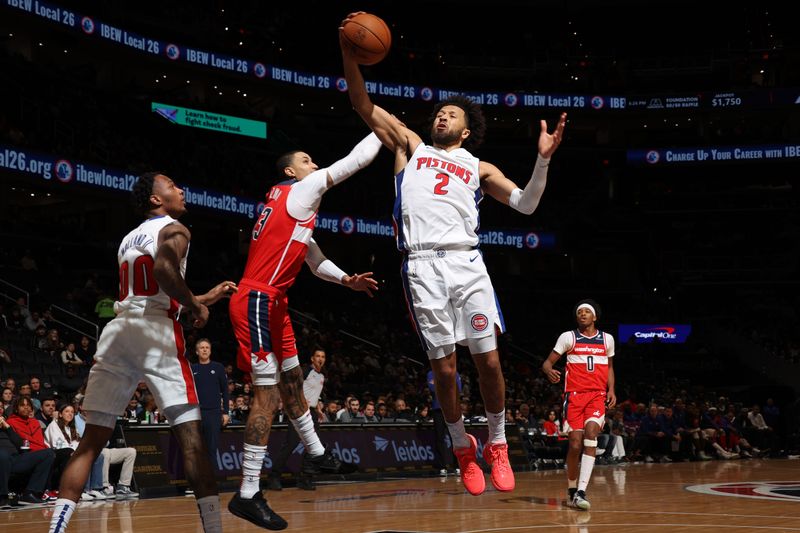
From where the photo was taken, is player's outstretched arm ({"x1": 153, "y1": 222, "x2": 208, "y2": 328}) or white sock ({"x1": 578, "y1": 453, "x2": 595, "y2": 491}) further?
white sock ({"x1": 578, "y1": 453, "x2": 595, "y2": 491})

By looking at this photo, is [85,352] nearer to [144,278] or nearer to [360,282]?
[360,282]

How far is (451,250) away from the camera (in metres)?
5.86

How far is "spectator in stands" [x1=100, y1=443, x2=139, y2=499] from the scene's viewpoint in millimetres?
11469

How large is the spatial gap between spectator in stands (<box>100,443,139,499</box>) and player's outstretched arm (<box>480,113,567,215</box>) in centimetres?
719

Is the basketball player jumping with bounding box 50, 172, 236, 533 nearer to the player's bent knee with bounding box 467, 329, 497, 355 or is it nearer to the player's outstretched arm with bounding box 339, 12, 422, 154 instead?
the player's outstretched arm with bounding box 339, 12, 422, 154

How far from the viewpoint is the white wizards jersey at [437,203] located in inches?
232

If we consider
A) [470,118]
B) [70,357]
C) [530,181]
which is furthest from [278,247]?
[70,357]

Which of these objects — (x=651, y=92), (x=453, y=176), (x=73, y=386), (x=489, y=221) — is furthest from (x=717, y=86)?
(x=453, y=176)

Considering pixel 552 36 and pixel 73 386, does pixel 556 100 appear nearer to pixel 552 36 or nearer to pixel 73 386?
pixel 552 36

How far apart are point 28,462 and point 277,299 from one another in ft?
20.0

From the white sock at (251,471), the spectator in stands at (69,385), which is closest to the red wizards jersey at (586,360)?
the white sock at (251,471)

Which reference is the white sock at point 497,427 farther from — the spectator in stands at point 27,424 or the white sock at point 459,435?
the spectator in stands at point 27,424

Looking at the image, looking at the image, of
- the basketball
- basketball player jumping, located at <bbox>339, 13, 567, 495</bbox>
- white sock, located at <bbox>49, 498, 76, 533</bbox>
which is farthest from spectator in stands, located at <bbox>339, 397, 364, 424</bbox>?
white sock, located at <bbox>49, 498, 76, 533</bbox>

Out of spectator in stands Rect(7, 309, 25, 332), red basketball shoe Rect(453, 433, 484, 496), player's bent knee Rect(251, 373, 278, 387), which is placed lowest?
red basketball shoe Rect(453, 433, 484, 496)
